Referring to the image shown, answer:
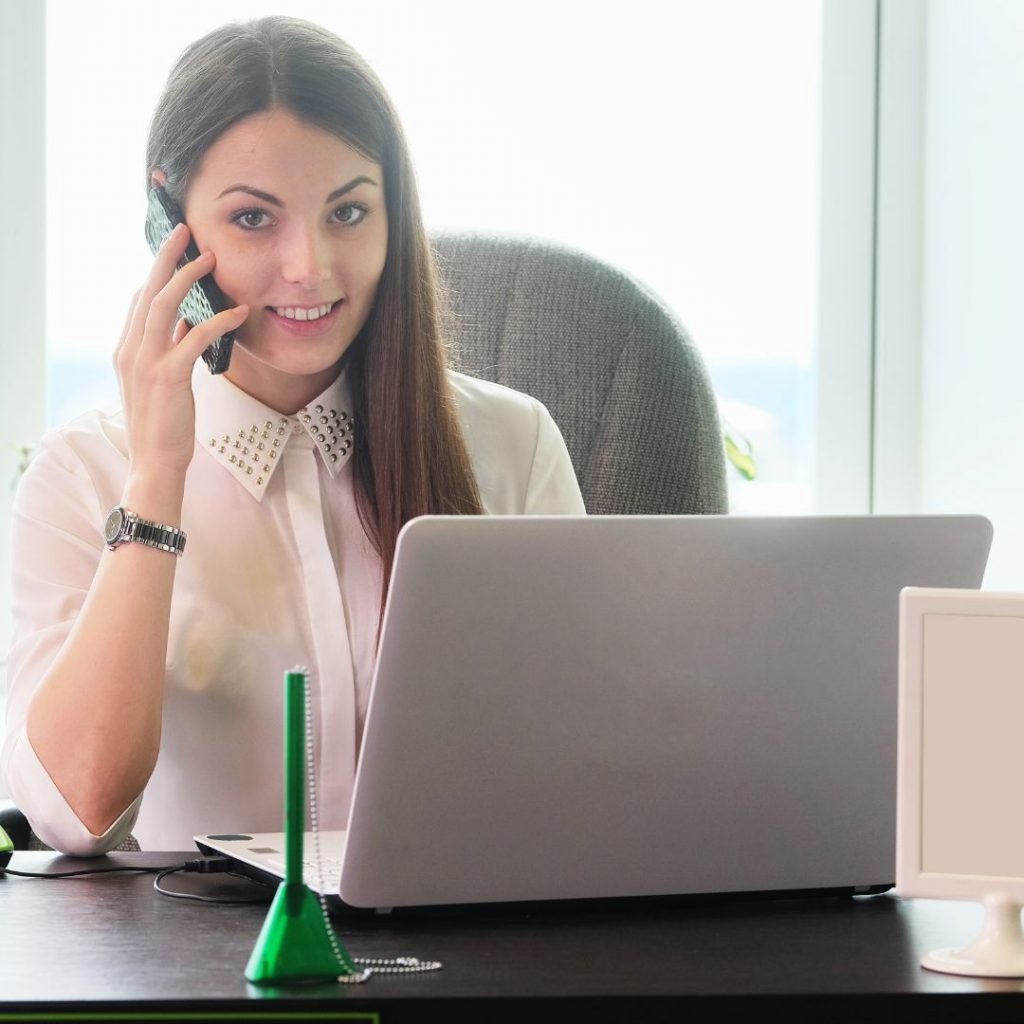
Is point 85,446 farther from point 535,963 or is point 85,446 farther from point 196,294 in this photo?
point 535,963

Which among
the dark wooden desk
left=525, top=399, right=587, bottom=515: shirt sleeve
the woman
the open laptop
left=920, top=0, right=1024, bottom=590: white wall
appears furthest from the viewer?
left=920, top=0, right=1024, bottom=590: white wall

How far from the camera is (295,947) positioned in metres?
0.66

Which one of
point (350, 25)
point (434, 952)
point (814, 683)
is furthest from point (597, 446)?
point (350, 25)

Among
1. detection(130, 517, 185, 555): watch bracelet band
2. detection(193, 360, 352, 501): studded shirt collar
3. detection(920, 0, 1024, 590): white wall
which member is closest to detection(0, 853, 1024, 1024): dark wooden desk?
detection(130, 517, 185, 555): watch bracelet band

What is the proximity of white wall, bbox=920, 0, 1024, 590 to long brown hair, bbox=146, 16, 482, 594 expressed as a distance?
97 cm

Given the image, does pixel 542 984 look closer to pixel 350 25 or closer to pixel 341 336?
pixel 341 336

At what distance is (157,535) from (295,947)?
601 mm

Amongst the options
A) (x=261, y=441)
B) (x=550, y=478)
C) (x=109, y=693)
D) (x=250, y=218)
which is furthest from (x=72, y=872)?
(x=550, y=478)

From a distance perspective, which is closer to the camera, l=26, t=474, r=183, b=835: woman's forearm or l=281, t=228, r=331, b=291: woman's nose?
l=26, t=474, r=183, b=835: woman's forearm

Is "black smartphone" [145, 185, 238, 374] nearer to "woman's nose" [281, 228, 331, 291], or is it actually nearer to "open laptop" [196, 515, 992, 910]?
"woman's nose" [281, 228, 331, 291]

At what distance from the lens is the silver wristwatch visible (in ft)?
3.92

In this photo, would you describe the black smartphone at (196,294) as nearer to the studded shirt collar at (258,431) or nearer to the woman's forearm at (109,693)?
the studded shirt collar at (258,431)

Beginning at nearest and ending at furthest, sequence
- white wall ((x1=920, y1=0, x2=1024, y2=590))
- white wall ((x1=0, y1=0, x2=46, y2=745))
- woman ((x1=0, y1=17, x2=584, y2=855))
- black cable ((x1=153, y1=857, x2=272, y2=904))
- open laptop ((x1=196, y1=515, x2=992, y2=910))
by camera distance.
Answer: open laptop ((x1=196, y1=515, x2=992, y2=910)), black cable ((x1=153, y1=857, x2=272, y2=904)), woman ((x1=0, y1=17, x2=584, y2=855)), white wall ((x1=920, y1=0, x2=1024, y2=590)), white wall ((x1=0, y1=0, x2=46, y2=745))

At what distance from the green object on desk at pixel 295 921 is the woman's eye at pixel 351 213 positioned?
770mm
